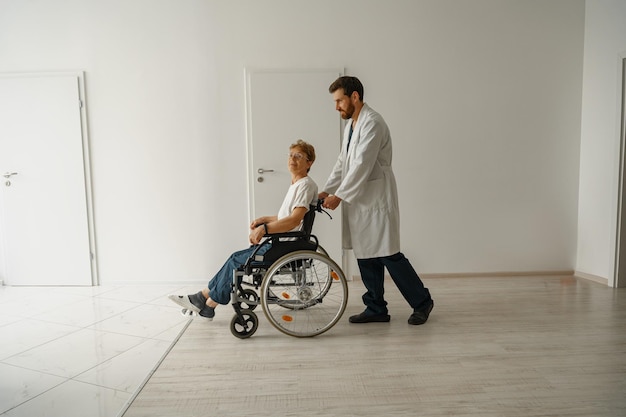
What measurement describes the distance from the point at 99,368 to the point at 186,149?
194cm

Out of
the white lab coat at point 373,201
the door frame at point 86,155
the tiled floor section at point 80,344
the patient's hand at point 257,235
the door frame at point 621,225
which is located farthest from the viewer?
the door frame at point 86,155

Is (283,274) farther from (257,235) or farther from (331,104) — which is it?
(331,104)

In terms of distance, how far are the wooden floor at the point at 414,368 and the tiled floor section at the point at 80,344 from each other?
14cm

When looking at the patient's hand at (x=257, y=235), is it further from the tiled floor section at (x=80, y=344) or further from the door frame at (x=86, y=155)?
the door frame at (x=86, y=155)

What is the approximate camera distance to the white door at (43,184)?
11.1 ft

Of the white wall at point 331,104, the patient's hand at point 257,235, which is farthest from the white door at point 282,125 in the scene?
the patient's hand at point 257,235

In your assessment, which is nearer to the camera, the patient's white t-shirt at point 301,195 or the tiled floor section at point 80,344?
the tiled floor section at point 80,344

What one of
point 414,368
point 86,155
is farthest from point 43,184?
point 414,368

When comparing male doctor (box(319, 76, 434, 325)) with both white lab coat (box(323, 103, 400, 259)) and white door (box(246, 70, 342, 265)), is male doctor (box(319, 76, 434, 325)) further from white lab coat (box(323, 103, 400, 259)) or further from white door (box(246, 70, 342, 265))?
white door (box(246, 70, 342, 265))

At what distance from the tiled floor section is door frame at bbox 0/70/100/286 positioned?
0.80 ft

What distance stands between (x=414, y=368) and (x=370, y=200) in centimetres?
91

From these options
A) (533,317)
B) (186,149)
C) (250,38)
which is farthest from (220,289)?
(250,38)

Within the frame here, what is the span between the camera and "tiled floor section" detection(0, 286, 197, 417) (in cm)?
169

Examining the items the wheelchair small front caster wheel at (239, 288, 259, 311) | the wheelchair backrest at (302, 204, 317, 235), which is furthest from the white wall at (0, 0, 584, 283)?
the wheelchair backrest at (302, 204, 317, 235)
